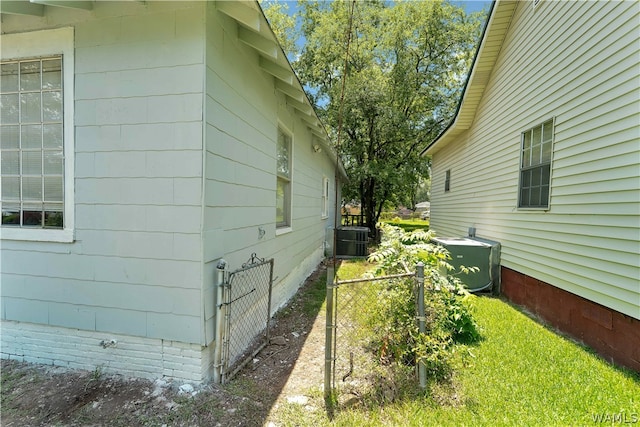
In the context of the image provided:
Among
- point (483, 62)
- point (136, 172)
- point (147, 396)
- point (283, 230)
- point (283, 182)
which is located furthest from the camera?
point (483, 62)

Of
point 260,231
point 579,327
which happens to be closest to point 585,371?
point 579,327

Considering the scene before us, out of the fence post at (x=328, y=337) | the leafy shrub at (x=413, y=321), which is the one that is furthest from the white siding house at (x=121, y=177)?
the leafy shrub at (x=413, y=321)

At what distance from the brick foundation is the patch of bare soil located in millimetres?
3003

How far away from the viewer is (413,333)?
266cm

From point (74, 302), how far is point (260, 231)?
1.91 metres

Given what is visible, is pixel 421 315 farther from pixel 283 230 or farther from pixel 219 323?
pixel 283 230

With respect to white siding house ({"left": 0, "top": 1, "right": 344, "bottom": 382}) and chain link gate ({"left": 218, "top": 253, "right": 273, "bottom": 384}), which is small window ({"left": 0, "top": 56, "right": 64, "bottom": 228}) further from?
chain link gate ({"left": 218, "top": 253, "right": 273, "bottom": 384})

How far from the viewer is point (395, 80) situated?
15.4 metres

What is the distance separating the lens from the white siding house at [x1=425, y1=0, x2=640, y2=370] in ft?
10.2

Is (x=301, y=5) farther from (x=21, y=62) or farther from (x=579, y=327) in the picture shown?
(x=579, y=327)

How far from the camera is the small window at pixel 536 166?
462cm

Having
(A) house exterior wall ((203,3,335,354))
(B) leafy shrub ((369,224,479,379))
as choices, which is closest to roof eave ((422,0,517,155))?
(A) house exterior wall ((203,3,335,354))

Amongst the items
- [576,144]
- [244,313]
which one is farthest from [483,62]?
[244,313]

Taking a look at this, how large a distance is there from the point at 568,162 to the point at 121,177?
17.3 ft
